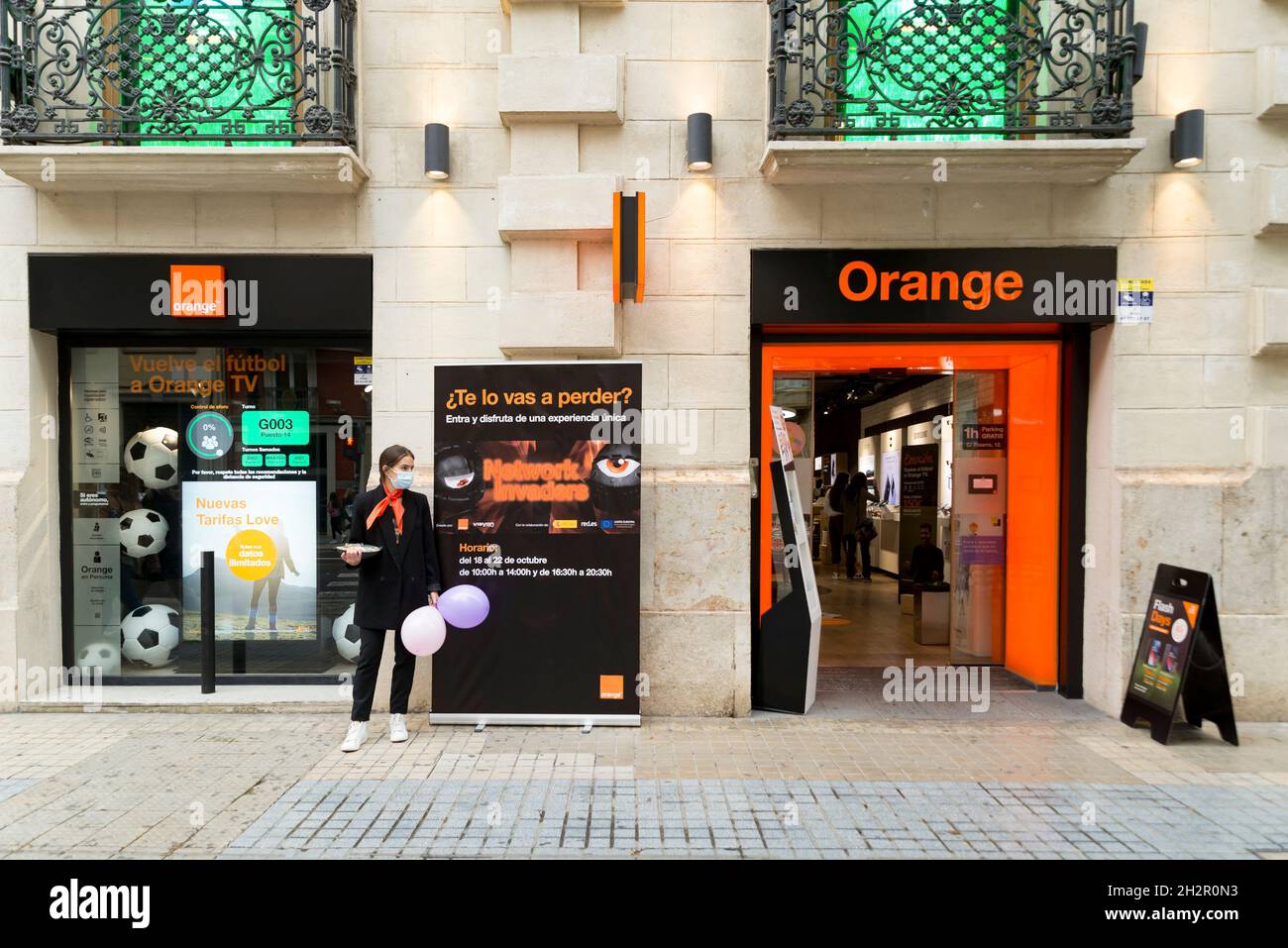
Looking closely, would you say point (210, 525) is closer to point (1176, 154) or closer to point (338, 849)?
point (338, 849)

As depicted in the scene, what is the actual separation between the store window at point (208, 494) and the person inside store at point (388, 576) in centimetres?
144

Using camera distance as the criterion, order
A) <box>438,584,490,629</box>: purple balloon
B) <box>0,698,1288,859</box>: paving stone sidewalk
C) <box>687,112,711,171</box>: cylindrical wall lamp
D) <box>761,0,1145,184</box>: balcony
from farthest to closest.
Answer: <box>687,112,711,171</box>: cylindrical wall lamp < <box>761,0,1145,184</box>: balcony < <box>438,584,490,629</box>: purple balloon < <box>0,698,1288,859</box>: paving stone sidewalk

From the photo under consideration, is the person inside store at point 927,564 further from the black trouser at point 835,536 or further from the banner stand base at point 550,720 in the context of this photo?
the black trouser at point 835,536

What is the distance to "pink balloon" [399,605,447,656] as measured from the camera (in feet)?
17.3

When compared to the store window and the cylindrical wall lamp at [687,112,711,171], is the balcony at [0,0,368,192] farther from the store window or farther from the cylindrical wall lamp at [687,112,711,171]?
the cylindrical wall lamp at [687,112,711,171]

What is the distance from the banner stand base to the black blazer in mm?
927

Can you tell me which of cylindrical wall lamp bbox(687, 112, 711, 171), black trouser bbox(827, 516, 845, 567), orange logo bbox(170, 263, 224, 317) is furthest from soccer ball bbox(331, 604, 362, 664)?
black trouser bbox(827, 516, 845, 567)

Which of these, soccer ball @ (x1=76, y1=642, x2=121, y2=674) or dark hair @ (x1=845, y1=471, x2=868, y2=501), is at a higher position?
dark hair @ (x1=845, y1=471, x2=868, y2=501)

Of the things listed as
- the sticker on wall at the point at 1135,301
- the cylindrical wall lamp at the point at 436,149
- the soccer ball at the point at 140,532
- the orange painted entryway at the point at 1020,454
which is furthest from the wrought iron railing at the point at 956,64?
the soccer ball at the point at 140,532

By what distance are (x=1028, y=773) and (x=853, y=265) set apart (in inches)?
157

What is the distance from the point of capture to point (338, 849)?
3977 millimetres

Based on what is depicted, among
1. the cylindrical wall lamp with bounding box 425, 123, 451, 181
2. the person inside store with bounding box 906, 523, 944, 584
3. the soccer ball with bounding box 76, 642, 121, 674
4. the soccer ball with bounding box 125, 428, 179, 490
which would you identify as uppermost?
the cylindrical wall lamp with bounding box 425, 123, 451, 181

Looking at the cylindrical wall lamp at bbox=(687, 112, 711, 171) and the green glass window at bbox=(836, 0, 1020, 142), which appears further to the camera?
the cylindrical wall lamp at bbox=(687, 112, 711, 171)

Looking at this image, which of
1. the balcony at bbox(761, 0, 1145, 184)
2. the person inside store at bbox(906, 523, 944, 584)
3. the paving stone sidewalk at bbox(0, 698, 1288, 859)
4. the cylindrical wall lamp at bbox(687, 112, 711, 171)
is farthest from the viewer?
the person inside store at bbox(906, 523, 944, 584)
